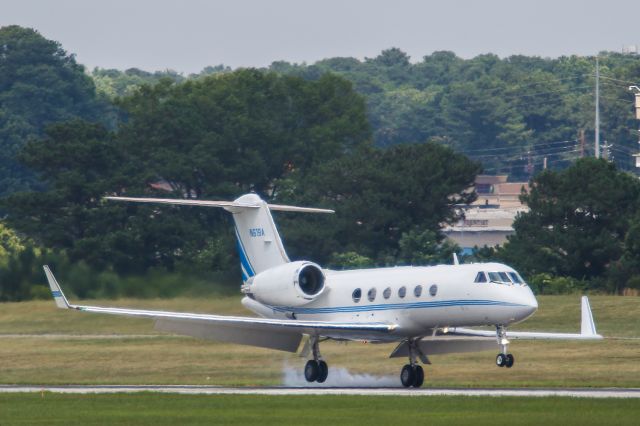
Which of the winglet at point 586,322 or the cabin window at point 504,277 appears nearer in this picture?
the cabin window at point 504,277

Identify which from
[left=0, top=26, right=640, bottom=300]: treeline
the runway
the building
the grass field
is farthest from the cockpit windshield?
the building

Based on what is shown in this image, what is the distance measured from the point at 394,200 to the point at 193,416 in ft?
160

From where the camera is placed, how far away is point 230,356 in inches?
→ 1930

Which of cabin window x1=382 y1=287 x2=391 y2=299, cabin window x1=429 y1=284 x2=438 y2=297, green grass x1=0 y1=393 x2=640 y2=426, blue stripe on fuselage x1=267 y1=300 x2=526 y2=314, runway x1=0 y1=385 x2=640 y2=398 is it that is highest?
cabin window x1=429 y1=284 x2=438 y2=297

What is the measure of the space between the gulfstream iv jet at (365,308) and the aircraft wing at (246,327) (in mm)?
24

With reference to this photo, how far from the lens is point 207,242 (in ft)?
256

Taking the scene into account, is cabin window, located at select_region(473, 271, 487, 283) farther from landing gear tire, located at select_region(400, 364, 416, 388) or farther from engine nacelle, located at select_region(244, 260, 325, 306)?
engine nacelle, located at select_region(244, 260, 325, 306)

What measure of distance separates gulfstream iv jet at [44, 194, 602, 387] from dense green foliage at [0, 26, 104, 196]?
312ft

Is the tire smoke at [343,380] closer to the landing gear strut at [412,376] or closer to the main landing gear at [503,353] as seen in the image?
the landing gear strut at [412,376]

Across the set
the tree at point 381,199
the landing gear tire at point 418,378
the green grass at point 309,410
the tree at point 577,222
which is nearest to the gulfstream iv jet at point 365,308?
the landing gear tire at point 418,378

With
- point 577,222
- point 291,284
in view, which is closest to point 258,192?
point 577,222

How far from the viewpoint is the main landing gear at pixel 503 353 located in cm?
3453

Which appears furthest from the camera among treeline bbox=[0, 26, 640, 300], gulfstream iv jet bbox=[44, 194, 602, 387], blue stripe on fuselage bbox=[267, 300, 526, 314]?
treeline bbox=[0, 26, 640, 300]

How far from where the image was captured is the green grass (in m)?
28.8
